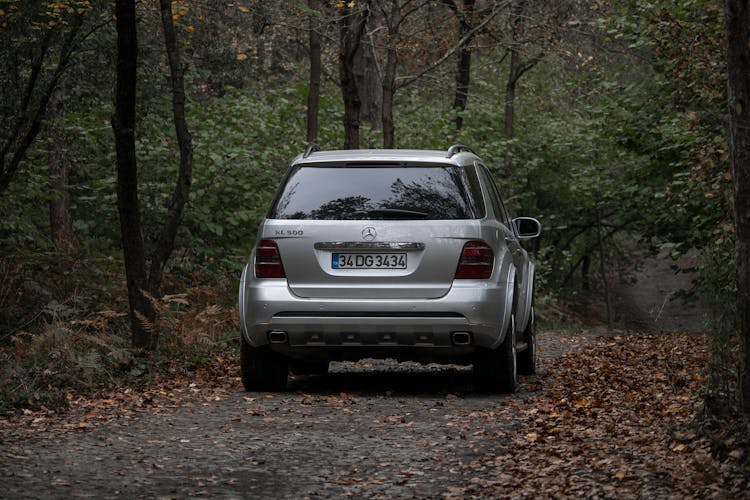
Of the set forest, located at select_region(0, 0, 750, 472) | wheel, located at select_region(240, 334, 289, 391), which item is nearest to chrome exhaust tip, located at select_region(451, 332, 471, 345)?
wheel, located at select_region(240, 334, 289, 391)

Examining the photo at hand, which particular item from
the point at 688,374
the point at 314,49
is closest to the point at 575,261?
the point at 314,49

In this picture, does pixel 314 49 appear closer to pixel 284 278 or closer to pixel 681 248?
pixel 681 248

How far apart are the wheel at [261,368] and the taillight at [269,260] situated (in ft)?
2.07

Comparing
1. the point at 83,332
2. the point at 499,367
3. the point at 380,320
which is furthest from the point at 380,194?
the point at 83,332

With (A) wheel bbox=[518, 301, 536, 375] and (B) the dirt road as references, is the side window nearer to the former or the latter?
(A) wheel bbox=[518, 301, 536, 375]

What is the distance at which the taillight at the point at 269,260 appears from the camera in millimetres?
9688

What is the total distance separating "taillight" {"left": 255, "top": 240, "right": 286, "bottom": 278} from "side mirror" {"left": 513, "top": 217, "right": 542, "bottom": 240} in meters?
3.06

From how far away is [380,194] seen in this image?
9.77 m

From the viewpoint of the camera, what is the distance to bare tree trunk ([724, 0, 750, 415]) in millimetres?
6527

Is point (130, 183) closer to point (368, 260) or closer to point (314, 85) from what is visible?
point (368, 260)

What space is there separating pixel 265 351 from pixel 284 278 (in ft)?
2.59

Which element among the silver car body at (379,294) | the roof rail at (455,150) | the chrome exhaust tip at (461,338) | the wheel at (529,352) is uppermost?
the roof rail at (455,150)

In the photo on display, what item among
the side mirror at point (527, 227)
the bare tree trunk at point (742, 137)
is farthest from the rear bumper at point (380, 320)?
the bare tree trunk at point (742, 137)

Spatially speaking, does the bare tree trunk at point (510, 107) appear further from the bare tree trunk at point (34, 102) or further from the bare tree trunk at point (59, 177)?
the bare tree trunk at point (34, 102)
